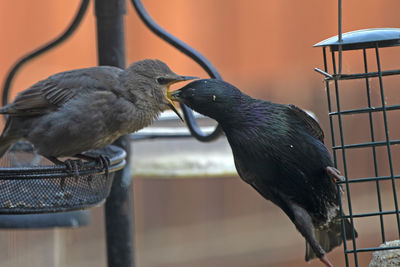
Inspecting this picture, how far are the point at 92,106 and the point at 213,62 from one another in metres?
4.21

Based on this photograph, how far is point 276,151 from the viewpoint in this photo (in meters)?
3.00

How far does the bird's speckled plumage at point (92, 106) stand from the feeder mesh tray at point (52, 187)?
179mm

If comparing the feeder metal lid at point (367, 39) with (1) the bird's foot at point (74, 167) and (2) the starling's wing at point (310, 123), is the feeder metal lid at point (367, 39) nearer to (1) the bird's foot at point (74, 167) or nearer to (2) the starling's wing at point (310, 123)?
(2) the starling's wing at point (310, 123)

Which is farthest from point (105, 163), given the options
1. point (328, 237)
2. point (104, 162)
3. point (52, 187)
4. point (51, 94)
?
point (328, 237)

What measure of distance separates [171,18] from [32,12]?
1.47 metres

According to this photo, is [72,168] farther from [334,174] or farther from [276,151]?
[334,174]

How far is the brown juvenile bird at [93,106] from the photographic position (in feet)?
11.1

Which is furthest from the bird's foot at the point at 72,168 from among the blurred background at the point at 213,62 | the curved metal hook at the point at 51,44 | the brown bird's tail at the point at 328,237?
the blurred background at the point at 213,62

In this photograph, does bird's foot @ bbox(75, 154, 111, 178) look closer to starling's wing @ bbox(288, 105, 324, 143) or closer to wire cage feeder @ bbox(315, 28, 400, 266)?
starling's wing @ bbox(288, 105, 324, 143)

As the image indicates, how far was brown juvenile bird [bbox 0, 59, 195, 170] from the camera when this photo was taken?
11.1 feet

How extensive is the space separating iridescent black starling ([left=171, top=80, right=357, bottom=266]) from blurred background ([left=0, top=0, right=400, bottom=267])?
3744mm

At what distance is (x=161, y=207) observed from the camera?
26.5 ft

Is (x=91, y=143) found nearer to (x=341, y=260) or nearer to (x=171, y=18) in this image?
(x=171, y=18)

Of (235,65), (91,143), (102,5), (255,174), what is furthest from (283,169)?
(235,65)
